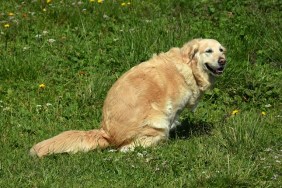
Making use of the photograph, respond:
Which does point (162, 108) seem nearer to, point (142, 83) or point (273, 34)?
point (142, 83)

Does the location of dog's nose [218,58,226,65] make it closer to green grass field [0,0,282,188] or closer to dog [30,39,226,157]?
dog [30,39,226,157]

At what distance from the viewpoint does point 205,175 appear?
611 centimetres

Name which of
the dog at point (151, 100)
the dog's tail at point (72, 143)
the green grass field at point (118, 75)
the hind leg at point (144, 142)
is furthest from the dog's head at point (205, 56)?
the dog's tail at point (72, 143)

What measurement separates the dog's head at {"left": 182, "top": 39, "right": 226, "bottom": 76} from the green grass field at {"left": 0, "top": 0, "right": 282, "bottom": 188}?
648 mm

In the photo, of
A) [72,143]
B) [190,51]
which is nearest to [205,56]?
[190,51]

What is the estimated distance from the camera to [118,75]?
9.68m

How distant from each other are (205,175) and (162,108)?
5.99 feet

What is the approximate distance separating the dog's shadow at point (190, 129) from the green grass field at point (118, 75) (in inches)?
0.7

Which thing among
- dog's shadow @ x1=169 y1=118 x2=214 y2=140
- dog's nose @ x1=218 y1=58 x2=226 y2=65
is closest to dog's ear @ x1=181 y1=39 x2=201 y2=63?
dog's nose @ x1=218 y1=58 x2=226 y2=65

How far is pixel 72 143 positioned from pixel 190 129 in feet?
5.68

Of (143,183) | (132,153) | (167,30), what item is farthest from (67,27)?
(143,183)

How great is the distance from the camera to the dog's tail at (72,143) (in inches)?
281

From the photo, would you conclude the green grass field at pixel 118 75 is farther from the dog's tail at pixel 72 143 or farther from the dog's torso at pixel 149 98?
the dog's torso at pixel 149 98

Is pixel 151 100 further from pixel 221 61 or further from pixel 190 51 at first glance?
pixel 221 61
